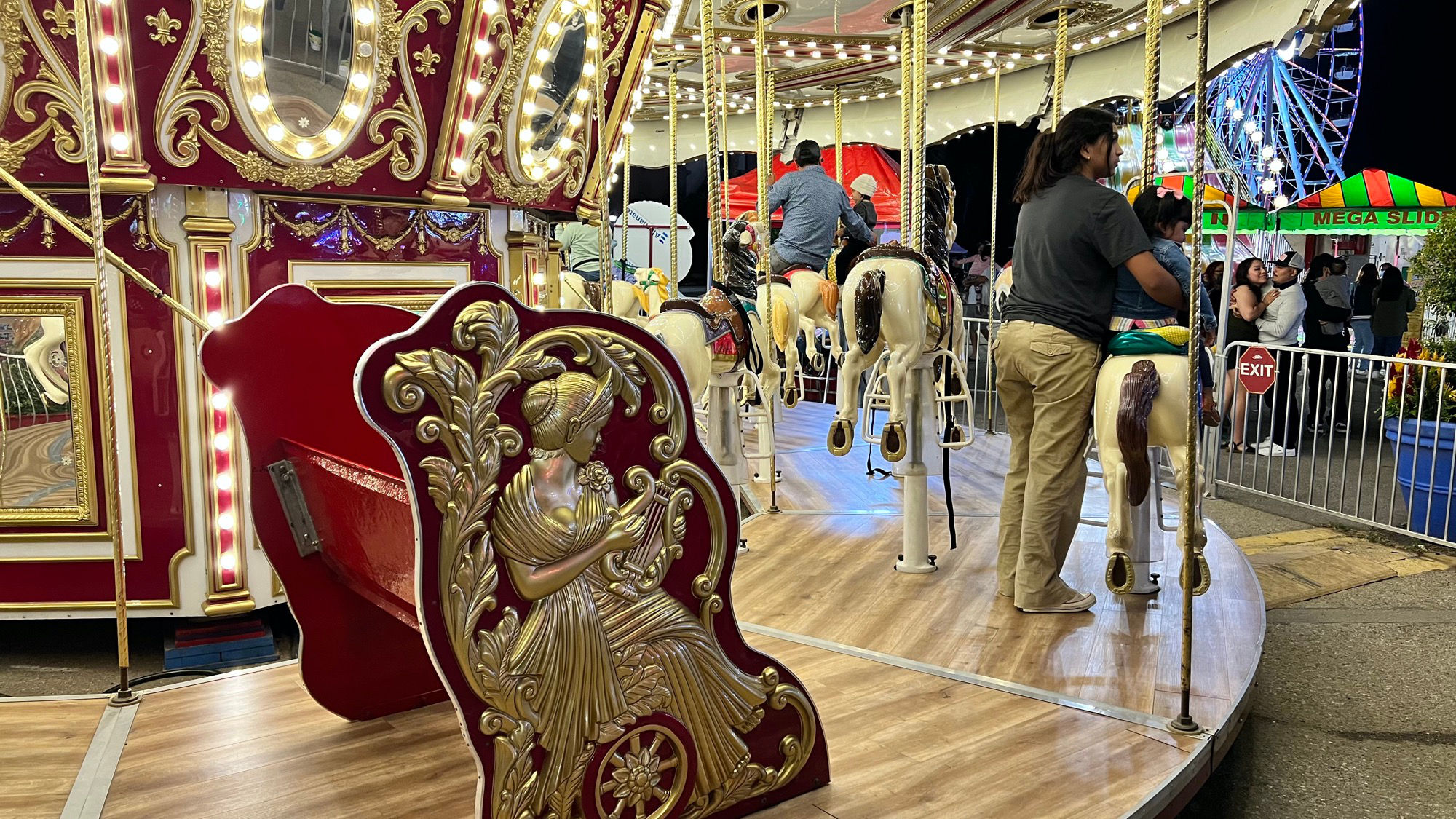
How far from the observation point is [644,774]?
1.87 meters

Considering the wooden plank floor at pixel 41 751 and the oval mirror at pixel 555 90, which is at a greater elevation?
the oval mirror at pixel 555 90

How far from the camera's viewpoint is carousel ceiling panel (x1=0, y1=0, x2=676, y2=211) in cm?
353

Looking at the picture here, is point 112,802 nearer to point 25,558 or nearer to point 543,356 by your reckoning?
point 543,356

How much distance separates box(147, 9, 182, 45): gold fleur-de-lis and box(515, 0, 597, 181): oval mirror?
1.26 metres

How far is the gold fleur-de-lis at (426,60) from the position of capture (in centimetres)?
398

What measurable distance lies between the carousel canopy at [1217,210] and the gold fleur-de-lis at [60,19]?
6818 mm

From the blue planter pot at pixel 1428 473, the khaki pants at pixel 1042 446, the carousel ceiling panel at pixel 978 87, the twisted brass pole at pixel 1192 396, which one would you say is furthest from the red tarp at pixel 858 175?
the twisted brass pole at pixel 1192 396

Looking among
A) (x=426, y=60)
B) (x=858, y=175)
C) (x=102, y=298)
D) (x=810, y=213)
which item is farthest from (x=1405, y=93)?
(x=102, y=298)

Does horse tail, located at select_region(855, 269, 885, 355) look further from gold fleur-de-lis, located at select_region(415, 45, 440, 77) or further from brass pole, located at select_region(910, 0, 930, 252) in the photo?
gold fleur-de-lis, located at select_region(415, 45, 440, 77)

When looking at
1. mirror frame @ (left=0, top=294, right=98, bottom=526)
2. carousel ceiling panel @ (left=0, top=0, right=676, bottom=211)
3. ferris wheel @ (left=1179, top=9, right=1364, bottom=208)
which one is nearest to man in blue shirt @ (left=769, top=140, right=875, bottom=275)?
carousel ceiling panel @ (left=0, top=0, right=676, bottom=211)

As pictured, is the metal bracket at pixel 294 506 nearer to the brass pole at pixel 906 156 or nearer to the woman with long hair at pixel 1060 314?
the woman with long hair at pixel 1060 314

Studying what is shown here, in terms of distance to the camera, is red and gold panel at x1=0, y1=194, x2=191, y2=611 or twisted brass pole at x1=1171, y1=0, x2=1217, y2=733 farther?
red and gold panel at x1=0, y1=194, x2=191, y2=611

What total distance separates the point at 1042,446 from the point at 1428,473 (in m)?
3.51

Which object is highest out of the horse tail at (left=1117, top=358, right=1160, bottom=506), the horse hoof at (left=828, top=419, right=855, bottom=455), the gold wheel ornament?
the horse tail at (left=1117, top=358, right=1160, bottom=506)
